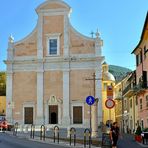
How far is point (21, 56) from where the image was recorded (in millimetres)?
61594

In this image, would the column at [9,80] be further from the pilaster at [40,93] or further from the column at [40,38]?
the column at [40,38]

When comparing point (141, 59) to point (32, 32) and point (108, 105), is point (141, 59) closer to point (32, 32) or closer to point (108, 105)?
point (32, 32)

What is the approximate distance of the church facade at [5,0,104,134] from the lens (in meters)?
58.3

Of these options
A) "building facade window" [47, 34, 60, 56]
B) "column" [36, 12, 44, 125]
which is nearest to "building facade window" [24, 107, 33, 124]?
"column" [36, 12, 44, 125]

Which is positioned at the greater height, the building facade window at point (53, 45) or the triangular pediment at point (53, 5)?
the triangular pediment at point (53, 5)

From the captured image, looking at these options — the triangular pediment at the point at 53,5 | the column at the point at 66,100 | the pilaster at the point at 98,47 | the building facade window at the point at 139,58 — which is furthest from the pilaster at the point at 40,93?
the building facade window at the point at 139,58

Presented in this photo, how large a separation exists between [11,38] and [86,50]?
11854mm

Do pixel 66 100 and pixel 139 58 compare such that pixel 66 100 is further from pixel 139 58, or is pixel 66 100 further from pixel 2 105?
pixel 2 105

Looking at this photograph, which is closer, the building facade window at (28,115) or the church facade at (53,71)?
the church facade at (53,71)

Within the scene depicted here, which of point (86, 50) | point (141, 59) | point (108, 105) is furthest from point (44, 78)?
point (108, 105)

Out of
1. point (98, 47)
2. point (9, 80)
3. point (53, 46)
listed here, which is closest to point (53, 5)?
point (53, 46)

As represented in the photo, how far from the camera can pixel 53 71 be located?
60.1 metres

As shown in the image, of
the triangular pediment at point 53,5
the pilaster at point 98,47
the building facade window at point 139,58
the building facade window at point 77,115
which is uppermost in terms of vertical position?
the triangular pediment at point 53,5

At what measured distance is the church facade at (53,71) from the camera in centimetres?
5828
